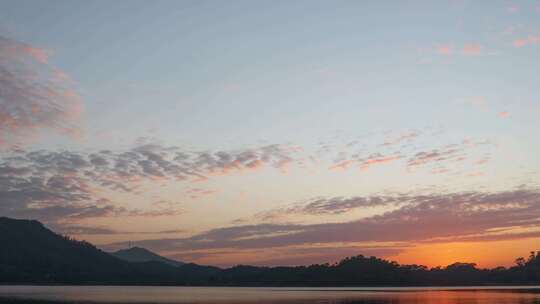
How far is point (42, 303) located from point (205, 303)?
77.7 feet

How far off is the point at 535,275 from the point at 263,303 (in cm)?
14556

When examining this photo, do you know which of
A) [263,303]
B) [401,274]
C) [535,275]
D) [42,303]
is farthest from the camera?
[401,274]

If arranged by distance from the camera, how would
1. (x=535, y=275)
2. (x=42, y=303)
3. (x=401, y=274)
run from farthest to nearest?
1. (x=401, y=274)
2. (x=535, y=275)
3. (x=42, y=303)

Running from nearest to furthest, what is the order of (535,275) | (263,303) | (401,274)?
(263,303) < (535,275) < (401,274)

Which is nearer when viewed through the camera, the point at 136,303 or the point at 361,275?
the point at 136,303

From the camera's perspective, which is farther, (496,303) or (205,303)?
(205,303)

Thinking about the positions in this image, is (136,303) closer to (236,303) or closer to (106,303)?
(106,303)

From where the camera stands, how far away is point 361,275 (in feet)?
648

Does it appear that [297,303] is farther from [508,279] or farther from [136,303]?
[508,279]

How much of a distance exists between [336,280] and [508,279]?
66.0 metres

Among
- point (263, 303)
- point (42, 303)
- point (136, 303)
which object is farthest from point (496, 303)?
point (42, 303)

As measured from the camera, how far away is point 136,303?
265ft

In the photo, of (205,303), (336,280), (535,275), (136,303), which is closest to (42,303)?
(136,303)

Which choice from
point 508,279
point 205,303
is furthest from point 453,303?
point 508,279
